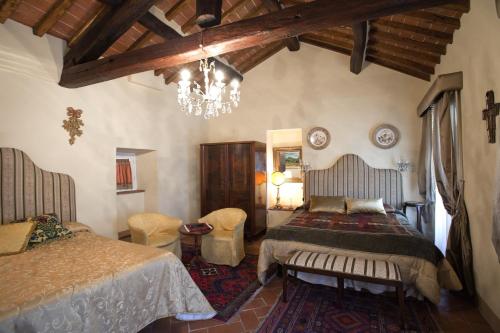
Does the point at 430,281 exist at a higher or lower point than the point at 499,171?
lower

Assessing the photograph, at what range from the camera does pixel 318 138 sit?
4.70 m

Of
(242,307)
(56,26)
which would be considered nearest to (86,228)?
(242,307)

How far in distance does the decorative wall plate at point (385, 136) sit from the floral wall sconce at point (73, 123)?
4439 millimetres

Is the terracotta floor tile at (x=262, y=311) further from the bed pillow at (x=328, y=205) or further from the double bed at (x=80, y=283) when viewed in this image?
the bed pillow at (x=328, y=205)

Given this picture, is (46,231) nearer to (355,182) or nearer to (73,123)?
(73,123)

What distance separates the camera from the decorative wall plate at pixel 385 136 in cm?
421

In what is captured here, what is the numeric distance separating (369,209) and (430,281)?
58.6 inches

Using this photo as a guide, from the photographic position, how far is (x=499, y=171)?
5.49ft

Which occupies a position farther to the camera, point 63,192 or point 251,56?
point 251,56

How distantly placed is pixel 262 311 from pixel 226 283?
2.21ft

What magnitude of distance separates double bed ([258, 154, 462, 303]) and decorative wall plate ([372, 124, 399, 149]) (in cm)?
47

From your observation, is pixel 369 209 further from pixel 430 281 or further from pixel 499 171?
pixel 499 171

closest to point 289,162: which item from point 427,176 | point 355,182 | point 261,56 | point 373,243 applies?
point 355,182

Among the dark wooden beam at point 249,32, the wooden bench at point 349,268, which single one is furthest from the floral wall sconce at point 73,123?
the wooden bench at point 349,268
